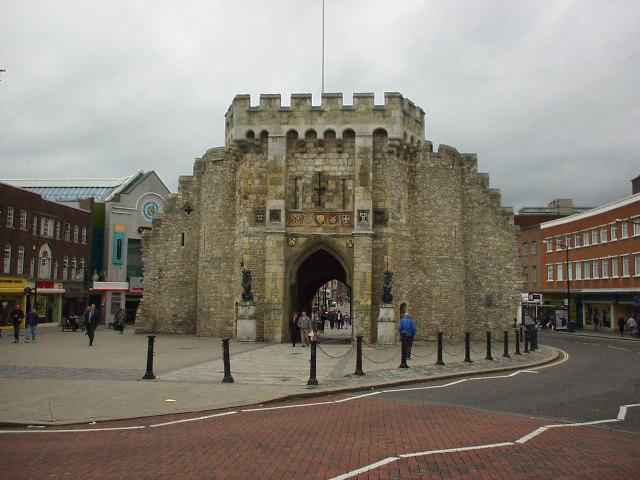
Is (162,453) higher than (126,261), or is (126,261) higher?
(126,261)

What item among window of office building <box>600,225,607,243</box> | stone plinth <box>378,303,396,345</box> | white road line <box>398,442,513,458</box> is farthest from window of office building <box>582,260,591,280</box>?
white road line <box>398,442,513,458</box>

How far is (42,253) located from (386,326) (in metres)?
28.9

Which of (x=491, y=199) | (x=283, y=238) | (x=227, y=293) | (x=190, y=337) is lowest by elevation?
(x=190, y=337)

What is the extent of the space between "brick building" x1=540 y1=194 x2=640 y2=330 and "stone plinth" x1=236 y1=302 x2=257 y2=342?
24.0m

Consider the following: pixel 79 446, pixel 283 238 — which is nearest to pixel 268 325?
pixel 283 238

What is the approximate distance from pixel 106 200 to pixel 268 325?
1303 inches

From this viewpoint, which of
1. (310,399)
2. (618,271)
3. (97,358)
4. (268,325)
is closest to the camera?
(310,399)

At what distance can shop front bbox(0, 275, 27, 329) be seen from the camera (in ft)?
127

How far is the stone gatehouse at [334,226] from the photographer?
27.5 m

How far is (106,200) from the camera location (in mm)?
55094

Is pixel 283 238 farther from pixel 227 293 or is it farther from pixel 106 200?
pixel 106 200

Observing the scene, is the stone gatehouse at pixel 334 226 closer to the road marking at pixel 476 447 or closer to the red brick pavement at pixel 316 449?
the road marking at pixel 476 447

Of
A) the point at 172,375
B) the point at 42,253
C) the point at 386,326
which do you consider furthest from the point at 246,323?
the point at 42,253

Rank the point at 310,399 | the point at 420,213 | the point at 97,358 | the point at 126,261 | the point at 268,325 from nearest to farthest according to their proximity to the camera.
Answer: the point at 310,399
the point at 97,358
the point at 268,325
the point at 420,213
the point at 126,261
